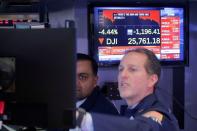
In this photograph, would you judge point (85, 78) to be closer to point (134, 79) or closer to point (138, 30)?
point (134, 79)

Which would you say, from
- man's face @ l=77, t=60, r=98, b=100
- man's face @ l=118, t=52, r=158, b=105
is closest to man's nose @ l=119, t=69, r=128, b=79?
man's face @ l=118, t=52, r=158, b=105

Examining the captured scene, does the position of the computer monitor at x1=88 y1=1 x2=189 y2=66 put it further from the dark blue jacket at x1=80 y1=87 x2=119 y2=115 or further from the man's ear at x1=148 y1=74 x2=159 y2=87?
the man's ear at x1=148 y1=74 x2=159 y2=87

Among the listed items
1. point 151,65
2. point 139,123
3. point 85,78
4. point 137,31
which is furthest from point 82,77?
point 139,123

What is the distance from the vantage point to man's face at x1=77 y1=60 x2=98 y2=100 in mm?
2447

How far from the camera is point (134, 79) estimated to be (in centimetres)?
182

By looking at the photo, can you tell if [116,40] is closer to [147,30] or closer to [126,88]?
[147,30]

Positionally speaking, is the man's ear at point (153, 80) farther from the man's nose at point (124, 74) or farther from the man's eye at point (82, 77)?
the man's eye at point (82, 77)

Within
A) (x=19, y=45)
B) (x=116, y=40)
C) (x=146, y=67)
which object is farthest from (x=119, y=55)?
(x=19, y=45)

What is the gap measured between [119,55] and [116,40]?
116 mm

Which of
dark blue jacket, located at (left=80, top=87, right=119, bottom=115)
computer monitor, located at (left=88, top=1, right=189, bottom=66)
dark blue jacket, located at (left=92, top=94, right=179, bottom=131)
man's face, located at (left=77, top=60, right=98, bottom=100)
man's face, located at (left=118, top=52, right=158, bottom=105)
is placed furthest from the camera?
computer monitor, located at (left=88, top=1, right=189, bottom=66)

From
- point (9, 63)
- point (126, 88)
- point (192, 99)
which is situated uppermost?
point (9, 63)

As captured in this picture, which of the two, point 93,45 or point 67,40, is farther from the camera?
point 93,45

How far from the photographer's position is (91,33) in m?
3.23

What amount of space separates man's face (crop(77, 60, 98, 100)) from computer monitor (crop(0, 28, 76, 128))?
3.85ft
